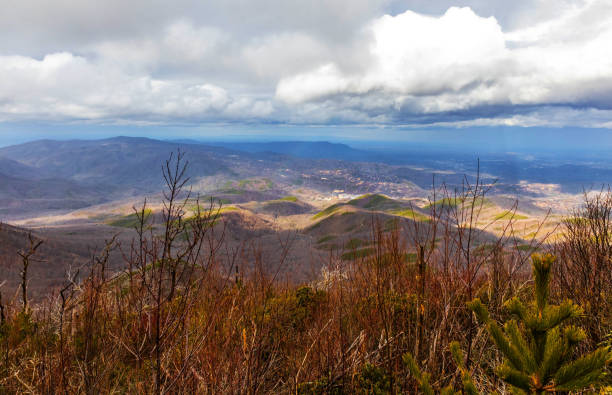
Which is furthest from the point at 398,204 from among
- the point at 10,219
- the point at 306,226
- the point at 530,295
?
the point at 10,219

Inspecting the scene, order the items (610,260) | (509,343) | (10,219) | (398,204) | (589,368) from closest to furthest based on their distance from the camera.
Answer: (589,368)
(509,343)
(610,260)
(398,204)
(10,219)

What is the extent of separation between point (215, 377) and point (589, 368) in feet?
9.85

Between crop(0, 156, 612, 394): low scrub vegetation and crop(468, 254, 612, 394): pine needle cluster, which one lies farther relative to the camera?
crop(0, 156, 612, 394): low scrub vegetation

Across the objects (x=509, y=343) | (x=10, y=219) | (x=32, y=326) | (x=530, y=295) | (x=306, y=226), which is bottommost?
(x=10, y=219)

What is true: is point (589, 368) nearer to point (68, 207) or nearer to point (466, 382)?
point (466, 382)

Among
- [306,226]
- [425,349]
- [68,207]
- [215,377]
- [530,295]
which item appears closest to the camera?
[215,377]

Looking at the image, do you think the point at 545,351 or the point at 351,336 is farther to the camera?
the point at 351,336

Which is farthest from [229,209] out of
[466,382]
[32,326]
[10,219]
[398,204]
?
[10,219]

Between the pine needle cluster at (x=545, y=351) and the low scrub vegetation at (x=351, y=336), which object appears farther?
the low scrub vegetation at (x=351, y=336)

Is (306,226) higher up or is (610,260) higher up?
(610,260)

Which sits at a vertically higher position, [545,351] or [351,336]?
[545,351]

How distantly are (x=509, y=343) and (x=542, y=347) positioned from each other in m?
0.17

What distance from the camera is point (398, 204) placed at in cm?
9975

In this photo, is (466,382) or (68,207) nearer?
A: (466,382)
